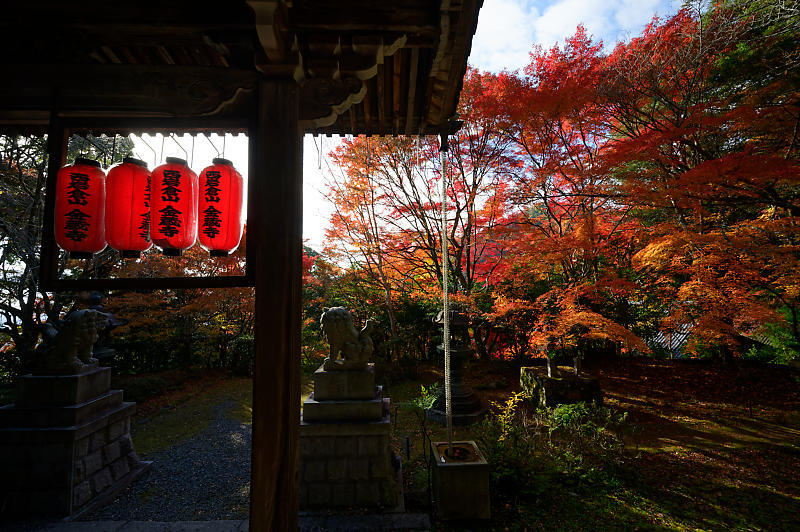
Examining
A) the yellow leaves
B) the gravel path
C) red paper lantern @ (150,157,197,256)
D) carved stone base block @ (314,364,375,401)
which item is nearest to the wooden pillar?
red paper lantern @ (150,157,197,256)

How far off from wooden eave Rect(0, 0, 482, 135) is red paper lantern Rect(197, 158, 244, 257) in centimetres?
45

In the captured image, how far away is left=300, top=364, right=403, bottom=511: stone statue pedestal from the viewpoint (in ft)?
13.9

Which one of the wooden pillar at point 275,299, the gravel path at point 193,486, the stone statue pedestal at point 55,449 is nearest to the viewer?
the wooden pillar at point 275,299

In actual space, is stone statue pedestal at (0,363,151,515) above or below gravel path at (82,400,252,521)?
above

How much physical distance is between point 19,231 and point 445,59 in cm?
996

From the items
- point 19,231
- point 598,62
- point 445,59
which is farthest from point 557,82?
point 19,231

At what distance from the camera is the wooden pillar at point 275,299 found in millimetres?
2178

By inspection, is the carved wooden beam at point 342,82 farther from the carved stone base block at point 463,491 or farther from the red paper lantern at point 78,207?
the carved stone base block at point 463,491

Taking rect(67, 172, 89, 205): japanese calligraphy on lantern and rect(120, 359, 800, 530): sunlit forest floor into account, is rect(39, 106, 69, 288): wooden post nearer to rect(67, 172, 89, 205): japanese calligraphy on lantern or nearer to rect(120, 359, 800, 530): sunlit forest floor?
rect(67, 172, 89, 205): japanese calligraphy on lantern

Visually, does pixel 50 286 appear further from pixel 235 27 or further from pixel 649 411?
pixel 649 411

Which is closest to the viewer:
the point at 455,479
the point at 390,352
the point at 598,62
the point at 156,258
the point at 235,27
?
the point at 235,27

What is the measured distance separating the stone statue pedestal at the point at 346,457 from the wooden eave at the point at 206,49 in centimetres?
370

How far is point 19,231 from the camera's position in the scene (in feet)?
23.4


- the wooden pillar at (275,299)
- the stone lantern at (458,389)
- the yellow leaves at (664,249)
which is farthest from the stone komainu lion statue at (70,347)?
the yellow leaves at (664,249)
